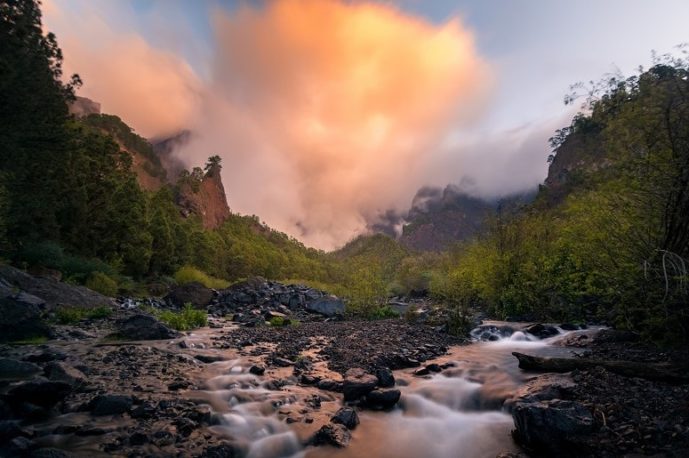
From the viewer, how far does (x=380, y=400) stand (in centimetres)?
905

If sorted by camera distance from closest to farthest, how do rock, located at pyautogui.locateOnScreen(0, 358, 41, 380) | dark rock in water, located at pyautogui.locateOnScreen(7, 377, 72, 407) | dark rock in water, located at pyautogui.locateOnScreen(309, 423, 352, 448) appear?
dark rock in water, located at pyautogui.locateOnScreen(309, 423, 352, 448) < dark rock in water, located at pyautogui.locateOnScreen(7, 377, 72, 407) < rock, located at pyautogui.locateOnScreen(0, 358, 41, 380)

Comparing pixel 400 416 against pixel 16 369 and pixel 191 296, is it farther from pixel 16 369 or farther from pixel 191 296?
pixel 191 296

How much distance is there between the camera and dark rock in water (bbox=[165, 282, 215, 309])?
32250 millimetres

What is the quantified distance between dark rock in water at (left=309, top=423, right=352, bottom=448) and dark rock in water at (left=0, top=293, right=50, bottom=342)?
477 inches

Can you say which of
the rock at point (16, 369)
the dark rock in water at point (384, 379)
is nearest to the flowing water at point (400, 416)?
the dark rock in water at point (384, 379)

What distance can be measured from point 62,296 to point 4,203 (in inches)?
381

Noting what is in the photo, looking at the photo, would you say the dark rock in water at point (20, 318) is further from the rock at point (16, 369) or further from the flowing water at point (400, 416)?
the flowing water at point (400, 416)

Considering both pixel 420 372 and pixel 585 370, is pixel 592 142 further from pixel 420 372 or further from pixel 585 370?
pixel 420 372

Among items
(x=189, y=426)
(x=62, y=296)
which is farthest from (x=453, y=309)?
(x=62, y=296)

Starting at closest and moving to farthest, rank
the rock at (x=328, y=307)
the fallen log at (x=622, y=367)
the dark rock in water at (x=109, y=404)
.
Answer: the dark rock in water at (x=109, y=404) < the fallen log at (x=622, y=367) < the rock at (x=328, y=307)

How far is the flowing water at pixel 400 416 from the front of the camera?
7.32 meters

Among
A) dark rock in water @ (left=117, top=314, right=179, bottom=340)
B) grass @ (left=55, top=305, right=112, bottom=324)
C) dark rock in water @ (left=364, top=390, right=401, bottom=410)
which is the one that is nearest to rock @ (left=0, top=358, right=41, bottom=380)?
dark rock in water @ (left=117, top=314, right=179, bottom=340)

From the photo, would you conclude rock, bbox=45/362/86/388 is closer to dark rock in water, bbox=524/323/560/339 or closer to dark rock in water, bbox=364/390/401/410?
dark rock in water, bbox=364/390/401/410

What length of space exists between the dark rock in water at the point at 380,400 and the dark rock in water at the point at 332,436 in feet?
5.44
